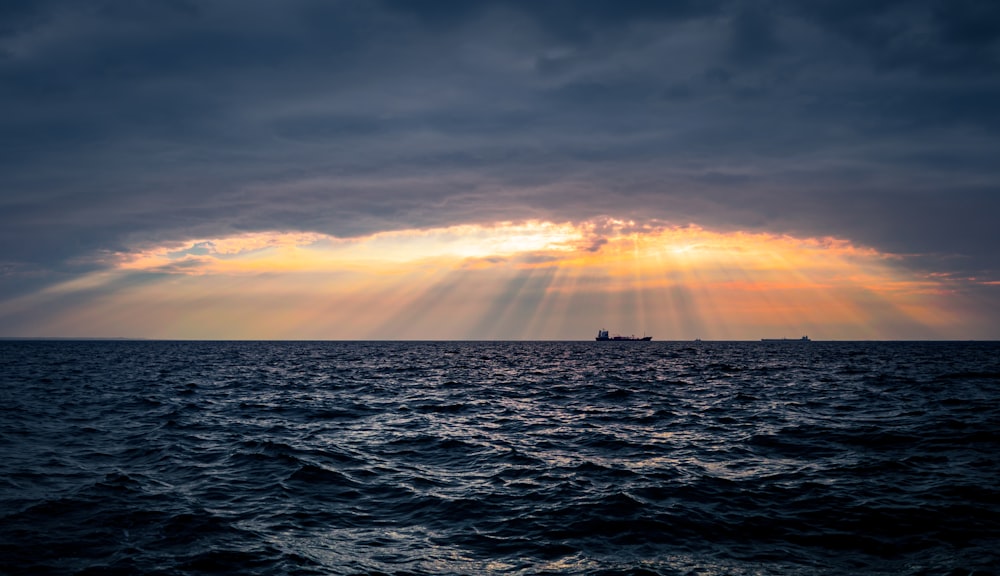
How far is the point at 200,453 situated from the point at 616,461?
1374 centimetres

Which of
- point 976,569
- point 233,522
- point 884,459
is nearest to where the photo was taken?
point 976,569

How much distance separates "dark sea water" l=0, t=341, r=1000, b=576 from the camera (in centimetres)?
1075

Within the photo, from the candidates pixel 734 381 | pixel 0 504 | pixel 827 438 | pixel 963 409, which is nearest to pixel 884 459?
pixel 827 438

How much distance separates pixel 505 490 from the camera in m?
15.2

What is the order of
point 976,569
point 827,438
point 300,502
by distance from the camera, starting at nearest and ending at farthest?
point 976,569 < point 300,502 < point 827,438

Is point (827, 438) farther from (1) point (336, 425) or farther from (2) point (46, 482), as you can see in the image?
(2) point (46, 482)

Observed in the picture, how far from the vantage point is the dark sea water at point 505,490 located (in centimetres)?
1075

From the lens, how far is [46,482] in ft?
50.9

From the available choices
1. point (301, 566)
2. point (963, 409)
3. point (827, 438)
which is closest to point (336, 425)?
point (301, 566)

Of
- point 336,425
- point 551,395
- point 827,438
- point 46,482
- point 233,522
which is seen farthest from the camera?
point 551,395

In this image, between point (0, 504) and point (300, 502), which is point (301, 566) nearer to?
point (300, 502)

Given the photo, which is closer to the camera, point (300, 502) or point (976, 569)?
point (976, 569)

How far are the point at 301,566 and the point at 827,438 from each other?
18.9 metres

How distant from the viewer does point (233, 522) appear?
41.5ft
